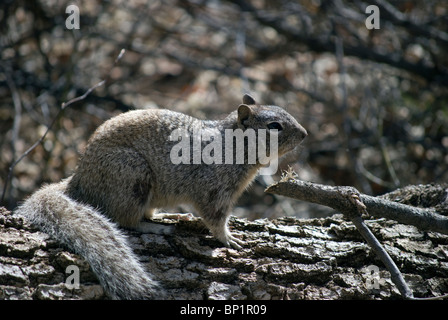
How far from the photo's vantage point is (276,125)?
444 centimetres

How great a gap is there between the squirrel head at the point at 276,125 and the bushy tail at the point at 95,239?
56.7 inches

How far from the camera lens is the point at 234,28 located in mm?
8141

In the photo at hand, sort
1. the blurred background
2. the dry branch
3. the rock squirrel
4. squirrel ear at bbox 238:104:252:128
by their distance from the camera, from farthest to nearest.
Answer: the blurred background
squirrel ear at bbox 238:104:252:128
the rock squirrel
the dry branch

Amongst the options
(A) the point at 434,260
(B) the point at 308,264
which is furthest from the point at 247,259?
(A) the point at 434,260

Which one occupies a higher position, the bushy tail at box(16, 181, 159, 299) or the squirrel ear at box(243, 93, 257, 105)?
the squirrel ear at box(243, 93, 257, 105)

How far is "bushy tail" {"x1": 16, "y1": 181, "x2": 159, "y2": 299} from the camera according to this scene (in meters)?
3.35

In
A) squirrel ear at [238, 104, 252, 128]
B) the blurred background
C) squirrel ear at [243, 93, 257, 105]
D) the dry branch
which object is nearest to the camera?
the dry branch

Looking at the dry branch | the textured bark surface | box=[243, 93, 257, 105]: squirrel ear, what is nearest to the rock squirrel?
the textured bark surface

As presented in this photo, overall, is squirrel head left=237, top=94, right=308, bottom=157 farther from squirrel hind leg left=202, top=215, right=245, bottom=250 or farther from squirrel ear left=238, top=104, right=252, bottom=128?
squirrel hind leg left=202, top=215, right=245, bottom=250

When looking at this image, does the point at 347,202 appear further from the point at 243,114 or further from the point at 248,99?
the point at 248,99

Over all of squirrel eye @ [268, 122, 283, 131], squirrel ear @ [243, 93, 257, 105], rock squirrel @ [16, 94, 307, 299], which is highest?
squirrel ear @ [243, 93, 257, 105]

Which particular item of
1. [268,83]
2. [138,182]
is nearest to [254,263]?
[138,182]

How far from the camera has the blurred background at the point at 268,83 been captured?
687 centimetres

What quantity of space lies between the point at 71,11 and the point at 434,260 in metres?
5.76
